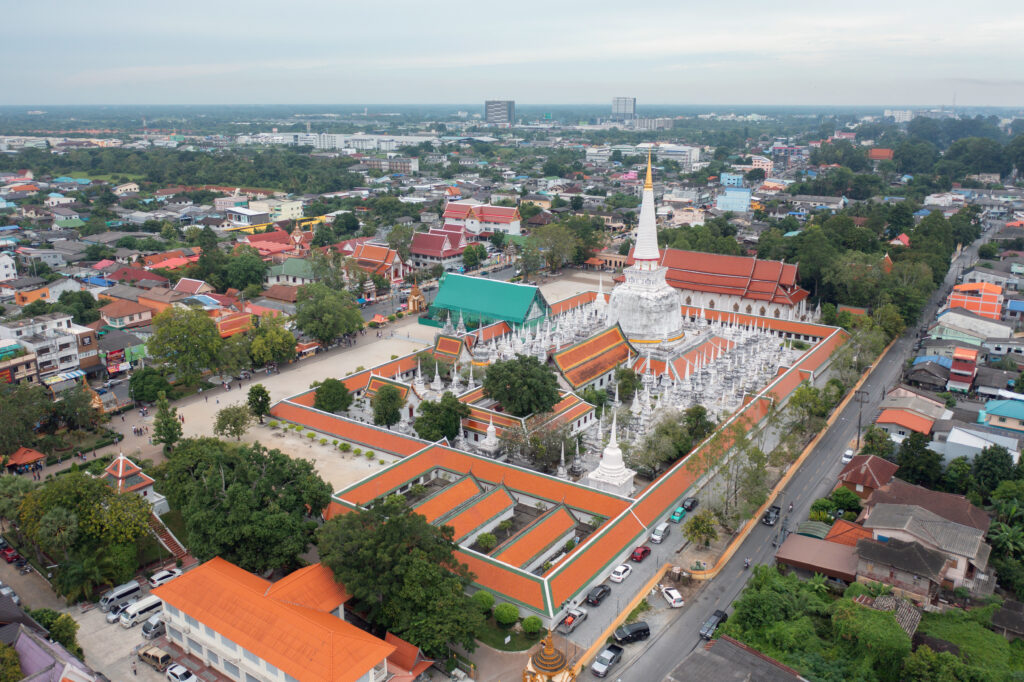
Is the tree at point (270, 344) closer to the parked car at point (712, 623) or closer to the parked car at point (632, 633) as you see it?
the parked car at point (632, 633)

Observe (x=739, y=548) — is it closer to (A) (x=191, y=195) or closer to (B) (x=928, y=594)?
(B) (x=928, y=594)

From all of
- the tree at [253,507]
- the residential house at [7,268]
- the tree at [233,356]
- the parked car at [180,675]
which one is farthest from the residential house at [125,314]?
the parked car at [180,675]

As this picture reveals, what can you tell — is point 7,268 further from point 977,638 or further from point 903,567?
point 977,638

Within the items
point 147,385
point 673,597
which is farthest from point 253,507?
point 147,385

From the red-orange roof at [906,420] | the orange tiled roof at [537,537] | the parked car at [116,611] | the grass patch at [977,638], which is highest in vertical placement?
the red-orange roof at [906,420]

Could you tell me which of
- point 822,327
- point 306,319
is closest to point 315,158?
point 306,319

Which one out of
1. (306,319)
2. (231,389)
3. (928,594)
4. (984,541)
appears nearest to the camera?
(928,594)
